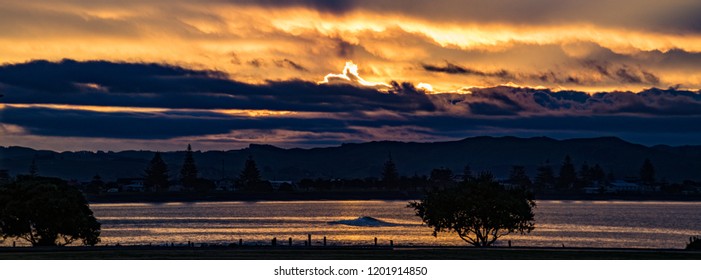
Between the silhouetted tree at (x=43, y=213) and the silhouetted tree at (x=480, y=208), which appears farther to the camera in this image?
the silhouetted tree at (x=480, y=208)

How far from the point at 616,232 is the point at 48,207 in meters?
103

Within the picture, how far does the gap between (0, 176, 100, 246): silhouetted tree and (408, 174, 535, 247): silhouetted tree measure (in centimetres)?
2888

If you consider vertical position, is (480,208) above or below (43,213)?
above

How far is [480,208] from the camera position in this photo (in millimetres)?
70938

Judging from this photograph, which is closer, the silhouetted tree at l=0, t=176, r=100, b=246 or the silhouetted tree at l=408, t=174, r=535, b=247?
the silhouetted tree at l=0, t=176, r=100, b=246

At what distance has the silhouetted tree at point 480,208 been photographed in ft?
233

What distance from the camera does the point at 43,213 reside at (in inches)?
2790

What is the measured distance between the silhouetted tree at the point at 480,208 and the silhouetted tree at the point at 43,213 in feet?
94.7

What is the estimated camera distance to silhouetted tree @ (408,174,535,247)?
233 ft

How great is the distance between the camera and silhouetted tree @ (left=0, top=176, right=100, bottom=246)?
232 ft

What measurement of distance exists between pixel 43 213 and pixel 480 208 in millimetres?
35504
